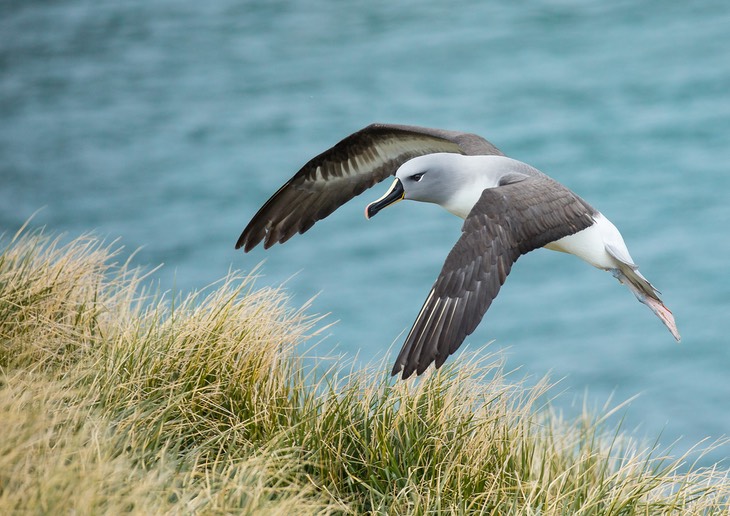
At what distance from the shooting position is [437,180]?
439 centimetres

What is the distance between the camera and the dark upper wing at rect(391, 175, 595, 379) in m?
3.60

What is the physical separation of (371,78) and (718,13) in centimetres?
544

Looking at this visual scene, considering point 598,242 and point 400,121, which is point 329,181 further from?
point 400,121

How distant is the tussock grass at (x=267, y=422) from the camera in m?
3.33

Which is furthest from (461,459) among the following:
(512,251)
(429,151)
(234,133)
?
(234,133)

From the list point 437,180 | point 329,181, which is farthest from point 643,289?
point 329,181

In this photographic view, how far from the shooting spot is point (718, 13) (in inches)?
625

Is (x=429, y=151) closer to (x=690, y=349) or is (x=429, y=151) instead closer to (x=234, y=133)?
(x=690, y=349)

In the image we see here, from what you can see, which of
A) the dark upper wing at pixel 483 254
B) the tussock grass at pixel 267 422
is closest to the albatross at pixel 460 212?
the dark upper wing at pixel 483 254

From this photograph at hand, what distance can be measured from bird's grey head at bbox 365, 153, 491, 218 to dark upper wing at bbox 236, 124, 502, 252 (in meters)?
0.62

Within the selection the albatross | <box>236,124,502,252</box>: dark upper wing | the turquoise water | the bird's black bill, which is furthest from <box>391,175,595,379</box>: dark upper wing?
the turquoise water

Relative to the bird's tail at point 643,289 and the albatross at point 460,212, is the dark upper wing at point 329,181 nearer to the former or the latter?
the albatross at point 460,212

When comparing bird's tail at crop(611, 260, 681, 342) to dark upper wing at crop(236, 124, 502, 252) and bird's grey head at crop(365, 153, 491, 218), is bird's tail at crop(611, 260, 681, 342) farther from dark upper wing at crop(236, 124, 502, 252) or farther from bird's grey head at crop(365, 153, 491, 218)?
dark upper wing at crop(236, 124, 502, 252)

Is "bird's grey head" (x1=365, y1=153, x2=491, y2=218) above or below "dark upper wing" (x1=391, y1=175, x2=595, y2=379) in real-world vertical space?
above
